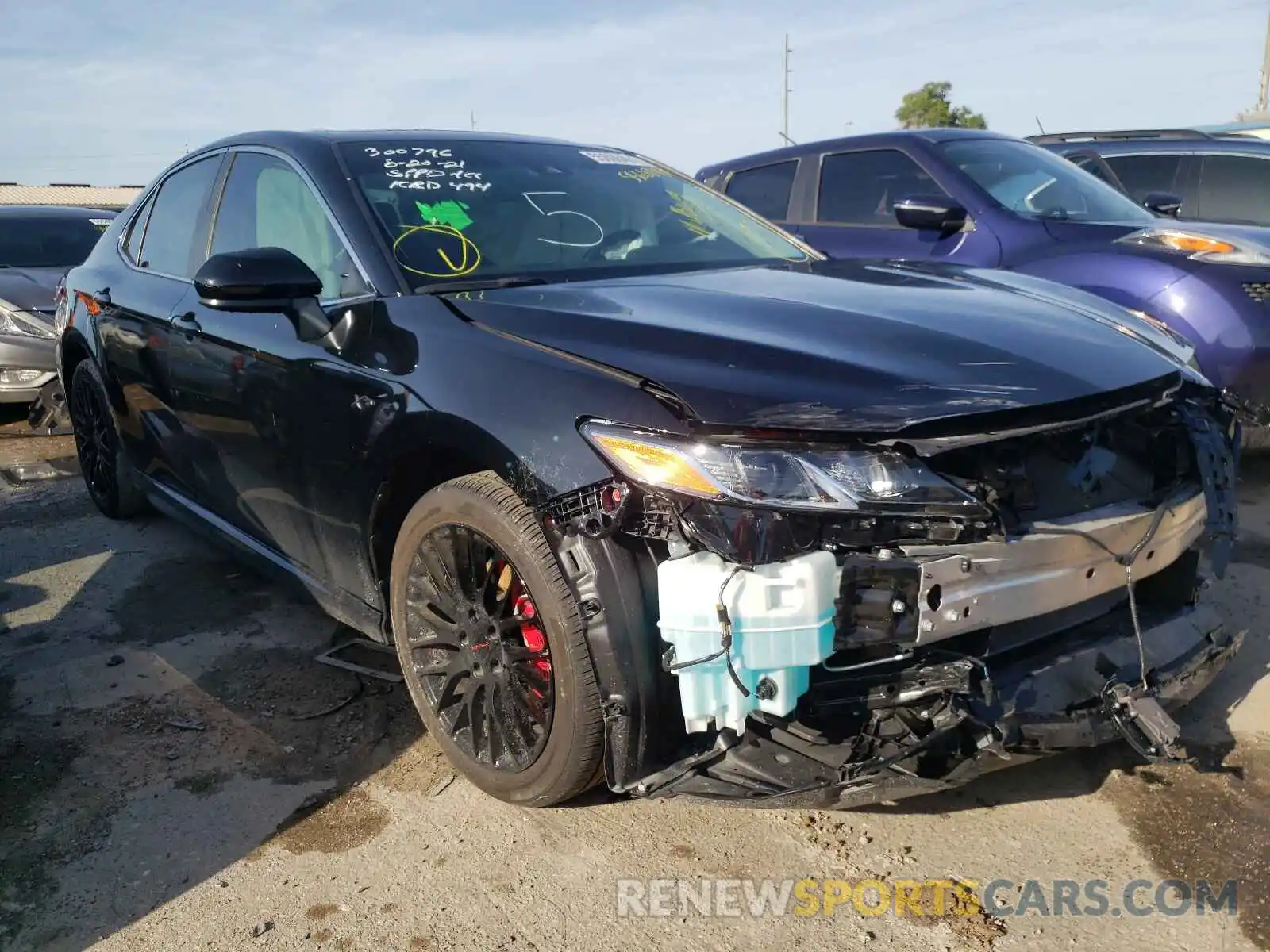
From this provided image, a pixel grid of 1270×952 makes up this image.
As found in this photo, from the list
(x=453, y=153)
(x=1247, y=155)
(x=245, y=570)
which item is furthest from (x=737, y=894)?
(x=1247, y=155)

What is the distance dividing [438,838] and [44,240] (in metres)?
8.15

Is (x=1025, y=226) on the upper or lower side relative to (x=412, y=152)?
lower

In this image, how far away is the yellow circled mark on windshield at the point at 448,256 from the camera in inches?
Result: 106

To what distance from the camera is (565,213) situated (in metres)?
3.11

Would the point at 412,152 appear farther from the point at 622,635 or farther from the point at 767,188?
the point at 767,188

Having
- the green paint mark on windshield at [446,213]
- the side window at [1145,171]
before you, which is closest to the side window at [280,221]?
the green paint mark on windshield at [446,213]

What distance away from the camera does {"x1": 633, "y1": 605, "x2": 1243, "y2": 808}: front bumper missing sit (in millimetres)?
1941

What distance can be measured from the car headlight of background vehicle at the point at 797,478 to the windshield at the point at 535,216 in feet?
3.48

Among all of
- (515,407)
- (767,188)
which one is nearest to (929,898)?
(515,407)

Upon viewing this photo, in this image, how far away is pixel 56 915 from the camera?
2203 mm

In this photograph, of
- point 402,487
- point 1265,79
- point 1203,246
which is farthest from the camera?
point 1265,79

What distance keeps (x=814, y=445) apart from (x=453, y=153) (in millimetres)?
1818

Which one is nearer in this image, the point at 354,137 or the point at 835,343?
the point at 835,343

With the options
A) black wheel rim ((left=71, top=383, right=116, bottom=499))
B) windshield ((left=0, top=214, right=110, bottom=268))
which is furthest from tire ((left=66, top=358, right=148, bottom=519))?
windshield ((left=0, top=214, right=110, bottom=268))
